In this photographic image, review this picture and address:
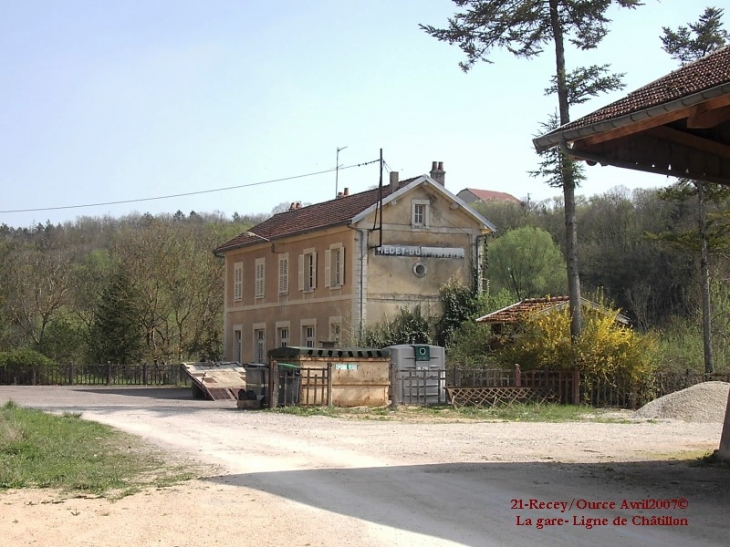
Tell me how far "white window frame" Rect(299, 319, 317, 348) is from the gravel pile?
61.7 feet

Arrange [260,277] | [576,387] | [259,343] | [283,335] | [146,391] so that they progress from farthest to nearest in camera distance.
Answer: [260,277] < [259,343] < [283,335] < [146,391] < [576,387]

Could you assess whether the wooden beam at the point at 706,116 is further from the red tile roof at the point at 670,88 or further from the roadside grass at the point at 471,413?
the roadside grass at the point at 471,413

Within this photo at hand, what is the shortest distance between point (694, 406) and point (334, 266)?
19.3 meters

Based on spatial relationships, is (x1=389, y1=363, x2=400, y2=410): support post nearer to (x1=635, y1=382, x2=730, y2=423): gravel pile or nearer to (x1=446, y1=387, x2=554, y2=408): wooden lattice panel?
(x1=446, y1=387, x2=554, y2=408): wooden lattice panel

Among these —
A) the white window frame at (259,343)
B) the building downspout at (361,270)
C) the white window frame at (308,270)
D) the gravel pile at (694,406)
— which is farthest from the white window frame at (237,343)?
the gravel pile at (694,406)

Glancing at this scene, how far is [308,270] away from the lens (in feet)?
143

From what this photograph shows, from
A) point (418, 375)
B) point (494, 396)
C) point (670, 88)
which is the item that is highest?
point (670, 88)

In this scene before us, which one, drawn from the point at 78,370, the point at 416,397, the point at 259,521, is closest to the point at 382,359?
the point at 416,397

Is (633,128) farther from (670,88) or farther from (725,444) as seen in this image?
(725,444)

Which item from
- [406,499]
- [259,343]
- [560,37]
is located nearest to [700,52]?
[560,37]

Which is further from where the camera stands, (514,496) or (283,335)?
(283,335)

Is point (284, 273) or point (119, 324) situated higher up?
point (284, 273)

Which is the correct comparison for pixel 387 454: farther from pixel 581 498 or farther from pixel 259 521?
pixel 259 521

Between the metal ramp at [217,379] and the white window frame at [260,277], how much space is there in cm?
1028
